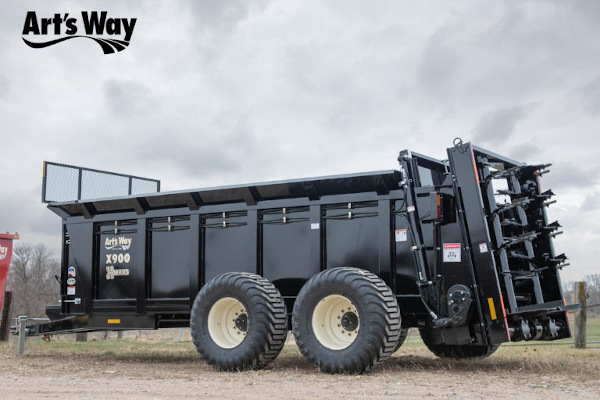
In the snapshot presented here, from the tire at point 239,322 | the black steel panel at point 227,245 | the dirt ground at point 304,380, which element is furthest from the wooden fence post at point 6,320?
the tire at point 239,322

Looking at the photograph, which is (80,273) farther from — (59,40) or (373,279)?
(373,279)

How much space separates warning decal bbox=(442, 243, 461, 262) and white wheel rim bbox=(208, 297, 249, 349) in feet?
9.54

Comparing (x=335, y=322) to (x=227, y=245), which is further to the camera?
(x=227, y=245)

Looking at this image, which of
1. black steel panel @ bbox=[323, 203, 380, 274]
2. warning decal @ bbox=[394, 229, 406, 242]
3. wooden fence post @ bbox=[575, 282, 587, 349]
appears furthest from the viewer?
wooden fence post @ bbox=[575, 282, 587, 349]

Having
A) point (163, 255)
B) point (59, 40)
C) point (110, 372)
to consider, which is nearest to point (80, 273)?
point (163, 255)

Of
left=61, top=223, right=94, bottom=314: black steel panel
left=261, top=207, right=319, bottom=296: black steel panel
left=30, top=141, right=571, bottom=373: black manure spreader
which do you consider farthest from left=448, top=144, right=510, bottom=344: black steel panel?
Result: left=61, top=223, right=94, bottom=314: black steel panel

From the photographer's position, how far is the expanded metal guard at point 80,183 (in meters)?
12.3

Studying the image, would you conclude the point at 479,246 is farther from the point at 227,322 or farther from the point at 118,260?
the point at 118,260

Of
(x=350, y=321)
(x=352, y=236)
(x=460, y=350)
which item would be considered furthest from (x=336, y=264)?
(x=460, y=350)

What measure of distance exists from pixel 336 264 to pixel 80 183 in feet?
18.8

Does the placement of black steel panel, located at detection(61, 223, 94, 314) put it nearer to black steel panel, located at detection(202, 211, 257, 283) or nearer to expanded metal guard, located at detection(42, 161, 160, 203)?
expanded metal guard, located at detection(42, 161, 160, 203)

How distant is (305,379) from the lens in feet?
26.7

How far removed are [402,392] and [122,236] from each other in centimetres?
649

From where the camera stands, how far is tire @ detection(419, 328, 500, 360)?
1023 cm
